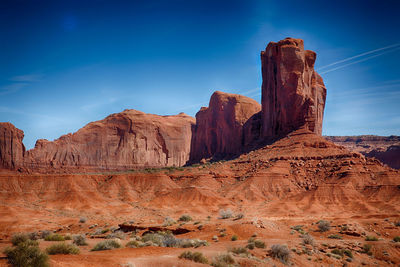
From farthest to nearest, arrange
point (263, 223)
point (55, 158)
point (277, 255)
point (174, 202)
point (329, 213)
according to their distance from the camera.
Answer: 1. point (55, 158)
2. point (174, 202)
3. point (329, 213)
4. point (263, 223)
5. point (277, 255)

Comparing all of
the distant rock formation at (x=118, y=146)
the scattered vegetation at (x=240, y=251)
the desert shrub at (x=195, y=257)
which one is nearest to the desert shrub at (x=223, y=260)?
the desert shrub at (x=195, y=257)

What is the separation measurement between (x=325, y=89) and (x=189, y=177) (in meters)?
45.2

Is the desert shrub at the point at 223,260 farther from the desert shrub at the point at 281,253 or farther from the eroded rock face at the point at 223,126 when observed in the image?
the eroded rock face at the point at 223,126

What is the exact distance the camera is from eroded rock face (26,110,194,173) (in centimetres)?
9419

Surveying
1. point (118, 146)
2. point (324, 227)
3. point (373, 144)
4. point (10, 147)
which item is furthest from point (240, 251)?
point (373, 144)

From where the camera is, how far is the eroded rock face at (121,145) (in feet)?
309

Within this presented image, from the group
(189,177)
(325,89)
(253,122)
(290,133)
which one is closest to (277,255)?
(189,177)

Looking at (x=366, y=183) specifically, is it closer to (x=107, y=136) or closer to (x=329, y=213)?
(x=329, y=213)

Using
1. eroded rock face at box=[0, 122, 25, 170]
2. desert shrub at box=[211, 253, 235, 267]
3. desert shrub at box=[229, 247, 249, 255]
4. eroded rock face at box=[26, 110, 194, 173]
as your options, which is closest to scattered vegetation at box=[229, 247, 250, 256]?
desert shrub at box=[229, 247, 249, 255]

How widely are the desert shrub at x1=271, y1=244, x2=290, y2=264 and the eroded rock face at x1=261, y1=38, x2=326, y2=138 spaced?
51.3 meters

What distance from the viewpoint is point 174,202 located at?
2079 inches

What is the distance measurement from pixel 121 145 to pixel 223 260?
95934 millimetres

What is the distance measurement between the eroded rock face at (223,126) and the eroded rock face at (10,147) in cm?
5150

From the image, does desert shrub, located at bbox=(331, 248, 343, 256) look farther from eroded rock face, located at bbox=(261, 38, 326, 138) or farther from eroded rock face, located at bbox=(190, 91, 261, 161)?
eroded rock face, located at bbox=(190, 91, 261, 161)
